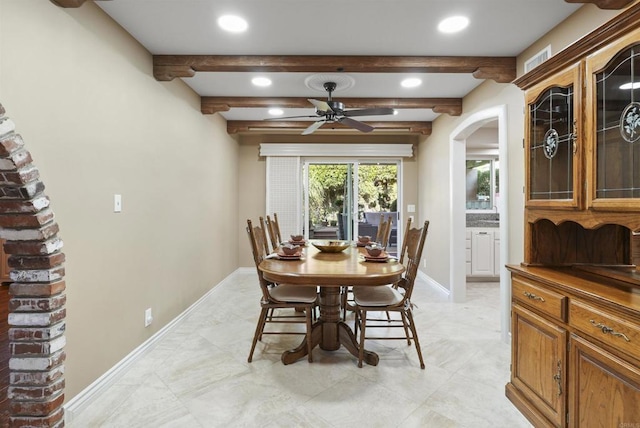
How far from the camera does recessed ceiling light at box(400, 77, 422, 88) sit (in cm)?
337

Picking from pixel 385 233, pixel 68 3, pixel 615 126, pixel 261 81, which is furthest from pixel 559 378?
pixel 261 81

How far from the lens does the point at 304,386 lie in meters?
2.19

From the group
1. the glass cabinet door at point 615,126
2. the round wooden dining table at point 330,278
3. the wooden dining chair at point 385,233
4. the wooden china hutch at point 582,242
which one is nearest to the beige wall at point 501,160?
the wooden china hutch at point 582,242

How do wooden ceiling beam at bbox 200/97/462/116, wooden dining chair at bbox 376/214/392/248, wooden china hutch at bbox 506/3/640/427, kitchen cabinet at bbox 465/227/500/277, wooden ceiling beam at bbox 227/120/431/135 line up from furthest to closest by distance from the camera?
kitchen cabinet at bbox 465/227/500/277, wooden ceiling beam at bbox 227/120/431/135, wooden ceiling beam at bbox 200/97/462/116, wooden dining chair at bbox 376/214/392/248, wooden china hutch at bbox 506/3/640/427

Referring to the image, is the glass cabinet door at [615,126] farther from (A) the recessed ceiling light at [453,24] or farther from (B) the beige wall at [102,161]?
(B) the beige wall at [102,161]

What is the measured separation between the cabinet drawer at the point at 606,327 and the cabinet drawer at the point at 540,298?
5 cm

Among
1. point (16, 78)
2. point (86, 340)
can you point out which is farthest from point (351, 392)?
point (16, 78)

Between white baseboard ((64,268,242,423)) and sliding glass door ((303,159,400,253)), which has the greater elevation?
sliding glass door ((303,159,400,253))

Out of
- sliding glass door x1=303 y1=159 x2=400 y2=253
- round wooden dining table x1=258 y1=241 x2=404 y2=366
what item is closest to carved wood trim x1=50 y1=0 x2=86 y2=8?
round wooden dining table x1=258 y1=241 x2=404 y2=366

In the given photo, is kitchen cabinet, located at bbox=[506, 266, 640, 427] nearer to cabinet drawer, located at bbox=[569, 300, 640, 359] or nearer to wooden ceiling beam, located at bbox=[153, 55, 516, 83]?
cabinet drawer, located at bbox=[569, 300, 640, 359]

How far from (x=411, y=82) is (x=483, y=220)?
293 cm

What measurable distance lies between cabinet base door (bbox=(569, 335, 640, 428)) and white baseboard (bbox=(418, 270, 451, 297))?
2.82 m

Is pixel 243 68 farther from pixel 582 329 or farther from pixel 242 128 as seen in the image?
pixel 582 329

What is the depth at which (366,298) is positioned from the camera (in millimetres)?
2549
